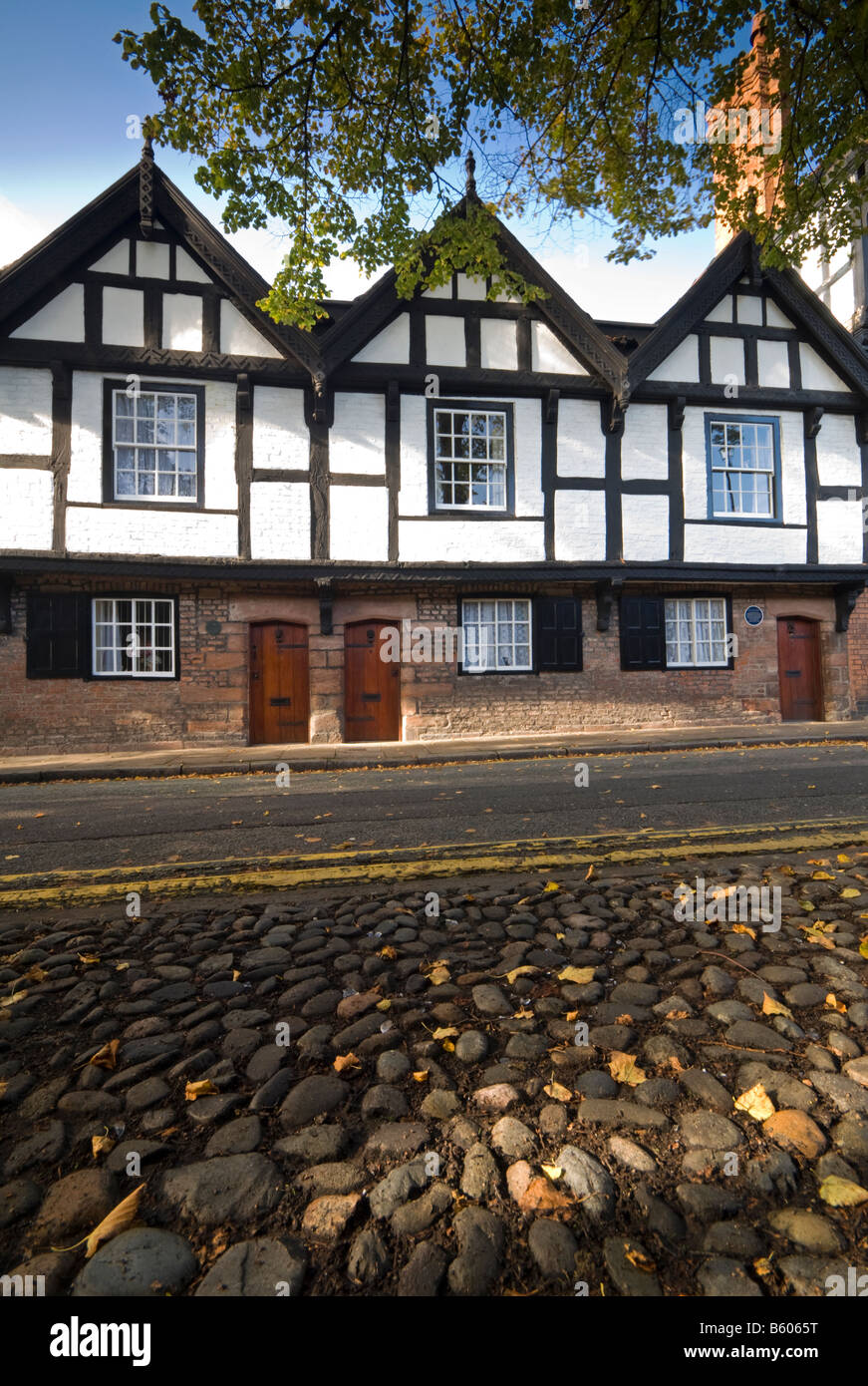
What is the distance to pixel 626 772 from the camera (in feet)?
25.9

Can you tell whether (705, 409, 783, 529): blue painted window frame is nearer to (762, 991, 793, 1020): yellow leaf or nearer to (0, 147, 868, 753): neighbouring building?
(0, 147, 868, 753): neighbouring building

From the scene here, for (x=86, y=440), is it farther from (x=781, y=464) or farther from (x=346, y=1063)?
(x=781, y=464)

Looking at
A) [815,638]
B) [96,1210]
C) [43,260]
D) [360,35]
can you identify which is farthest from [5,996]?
[815,638]

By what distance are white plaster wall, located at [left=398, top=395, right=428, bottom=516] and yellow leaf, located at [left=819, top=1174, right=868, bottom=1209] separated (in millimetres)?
11948

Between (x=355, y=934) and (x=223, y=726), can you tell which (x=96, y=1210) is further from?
(x=223, y=726)

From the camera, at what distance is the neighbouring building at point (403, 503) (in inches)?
452

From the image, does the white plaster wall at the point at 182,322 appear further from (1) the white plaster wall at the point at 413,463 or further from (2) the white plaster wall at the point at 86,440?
(1) the white plaster wall at the point at 413,463

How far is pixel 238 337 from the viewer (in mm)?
11836

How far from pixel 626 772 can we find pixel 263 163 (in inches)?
274

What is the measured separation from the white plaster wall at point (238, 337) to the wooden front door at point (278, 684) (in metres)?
4.91

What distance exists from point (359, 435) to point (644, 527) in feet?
19.5

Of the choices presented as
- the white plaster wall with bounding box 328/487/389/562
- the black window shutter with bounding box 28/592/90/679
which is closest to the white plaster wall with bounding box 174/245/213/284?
the white plaster wall with bounding box 328/487/389/562

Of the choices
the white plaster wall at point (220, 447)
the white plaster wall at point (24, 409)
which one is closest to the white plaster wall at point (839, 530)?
the white plaster wall at point (220, 447)
